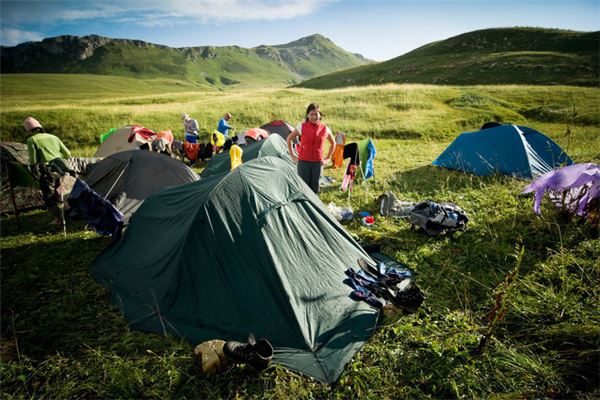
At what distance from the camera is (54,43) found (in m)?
175

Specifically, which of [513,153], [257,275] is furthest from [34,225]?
[513,153]

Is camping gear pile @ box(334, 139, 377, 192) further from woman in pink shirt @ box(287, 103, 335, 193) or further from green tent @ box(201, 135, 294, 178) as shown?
→ woman in pink shirt @ box(287, 103, 335, 193)

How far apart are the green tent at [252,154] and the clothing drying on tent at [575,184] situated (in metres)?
5.87

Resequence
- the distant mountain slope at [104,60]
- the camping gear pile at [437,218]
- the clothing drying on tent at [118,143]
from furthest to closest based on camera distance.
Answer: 1. the distant mountain slope at [104,60]
2. the clothing drying on tent at [118,143]
3. the camping gear pile at [437,218]

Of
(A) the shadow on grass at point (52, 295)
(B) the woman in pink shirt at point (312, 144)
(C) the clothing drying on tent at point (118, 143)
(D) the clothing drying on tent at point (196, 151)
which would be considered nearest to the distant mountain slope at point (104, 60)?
(C) the clothing drying on tent at point (118, 143)

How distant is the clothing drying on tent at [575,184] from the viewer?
5062mm

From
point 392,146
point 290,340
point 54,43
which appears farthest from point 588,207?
point 54,43

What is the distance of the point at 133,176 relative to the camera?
7594 millimetres

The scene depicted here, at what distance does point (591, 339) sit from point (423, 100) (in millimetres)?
27437

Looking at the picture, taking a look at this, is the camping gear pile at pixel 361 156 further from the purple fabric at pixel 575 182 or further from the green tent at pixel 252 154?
the purple fabric at pixel 575 182

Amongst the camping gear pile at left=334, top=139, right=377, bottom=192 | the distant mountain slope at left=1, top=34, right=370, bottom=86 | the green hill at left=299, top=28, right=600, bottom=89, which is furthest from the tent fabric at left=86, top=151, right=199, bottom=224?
the distant mountain slope at left=1, top=34, right=370, bottom=86

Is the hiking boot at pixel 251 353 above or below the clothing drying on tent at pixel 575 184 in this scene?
below

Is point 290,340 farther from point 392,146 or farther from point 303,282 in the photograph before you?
point 392,146

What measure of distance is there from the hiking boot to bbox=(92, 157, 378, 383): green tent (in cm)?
22
